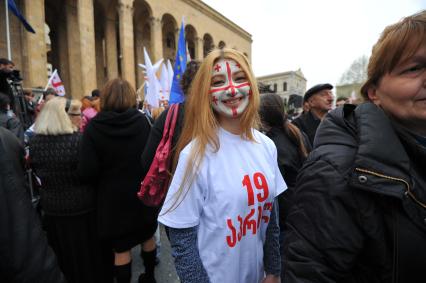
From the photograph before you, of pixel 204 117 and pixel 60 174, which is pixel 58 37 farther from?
pixel 204 117

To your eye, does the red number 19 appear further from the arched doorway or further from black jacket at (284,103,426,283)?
the arched doorway

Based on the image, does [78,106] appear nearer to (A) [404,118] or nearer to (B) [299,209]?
(B) [299,209]

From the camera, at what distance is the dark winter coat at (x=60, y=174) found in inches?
103

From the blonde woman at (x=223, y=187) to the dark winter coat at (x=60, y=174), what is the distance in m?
1.62

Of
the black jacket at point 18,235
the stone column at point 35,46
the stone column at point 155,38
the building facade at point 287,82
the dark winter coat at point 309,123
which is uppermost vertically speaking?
the building facade at point 287,82

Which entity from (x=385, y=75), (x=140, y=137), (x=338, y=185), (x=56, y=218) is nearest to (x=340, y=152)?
(x=338, y=185)

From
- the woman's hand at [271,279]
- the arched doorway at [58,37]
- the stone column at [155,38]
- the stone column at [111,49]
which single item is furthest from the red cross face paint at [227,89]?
the stone column at [155,38]

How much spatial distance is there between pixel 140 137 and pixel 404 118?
7.83 ft

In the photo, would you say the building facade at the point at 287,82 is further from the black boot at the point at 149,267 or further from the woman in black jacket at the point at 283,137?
the black boot at the point at 149,267

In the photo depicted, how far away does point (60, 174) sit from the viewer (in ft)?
8.66

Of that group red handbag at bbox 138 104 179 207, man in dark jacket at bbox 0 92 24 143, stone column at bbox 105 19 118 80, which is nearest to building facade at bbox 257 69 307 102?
stone column at bbox 105 19 118 80

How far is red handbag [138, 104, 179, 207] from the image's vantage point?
198 cm

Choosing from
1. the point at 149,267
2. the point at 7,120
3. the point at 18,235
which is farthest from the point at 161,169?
the point at 7,120

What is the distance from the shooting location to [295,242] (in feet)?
3.40
